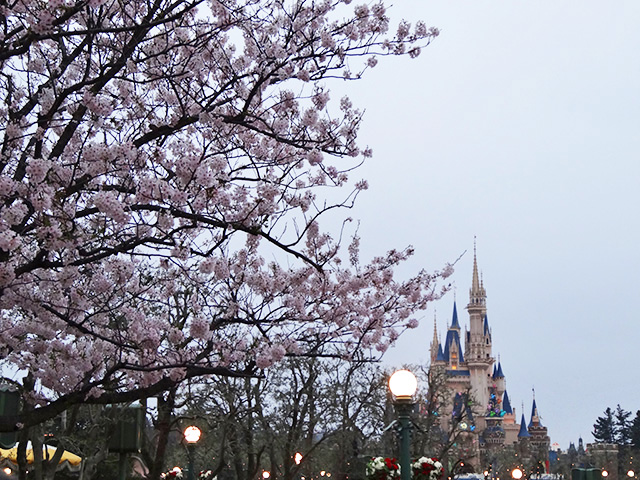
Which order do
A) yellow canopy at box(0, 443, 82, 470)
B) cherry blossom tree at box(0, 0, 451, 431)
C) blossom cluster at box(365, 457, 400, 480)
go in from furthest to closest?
yellow canopy at box(0, 443, 82, 470) → blossom cluster at box(365, 457, 400, 480) → cherry blossom tree at box(0, 0, 451, 431)

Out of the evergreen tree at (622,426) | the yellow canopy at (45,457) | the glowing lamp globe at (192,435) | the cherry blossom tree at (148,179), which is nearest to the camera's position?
the cherry blossom tree at (148,179)

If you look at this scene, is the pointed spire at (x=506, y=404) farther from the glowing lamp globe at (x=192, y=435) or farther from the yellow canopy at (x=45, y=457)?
the glowing lamp globe at (x=192, y=435)

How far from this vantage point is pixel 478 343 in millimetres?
171750

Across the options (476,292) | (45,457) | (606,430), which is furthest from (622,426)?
(45,457)

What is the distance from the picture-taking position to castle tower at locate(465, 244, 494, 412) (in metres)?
166

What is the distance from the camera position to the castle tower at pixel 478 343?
545 feet

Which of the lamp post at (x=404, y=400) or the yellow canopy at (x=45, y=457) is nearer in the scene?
the lamp post at (x=404, y=400)

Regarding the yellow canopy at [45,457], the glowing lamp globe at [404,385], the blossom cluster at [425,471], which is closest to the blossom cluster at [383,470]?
the blossom cluster at [425,471]

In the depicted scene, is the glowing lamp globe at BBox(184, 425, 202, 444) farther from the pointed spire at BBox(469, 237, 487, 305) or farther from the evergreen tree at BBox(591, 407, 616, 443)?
the pointed spire at BBox(469, 237, 487, 305)

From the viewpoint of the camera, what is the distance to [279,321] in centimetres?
911

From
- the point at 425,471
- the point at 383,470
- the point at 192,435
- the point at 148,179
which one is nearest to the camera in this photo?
the point at 148,179

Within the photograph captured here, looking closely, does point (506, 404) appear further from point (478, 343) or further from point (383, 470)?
point (383, 470)

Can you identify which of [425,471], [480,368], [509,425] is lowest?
[425,471]

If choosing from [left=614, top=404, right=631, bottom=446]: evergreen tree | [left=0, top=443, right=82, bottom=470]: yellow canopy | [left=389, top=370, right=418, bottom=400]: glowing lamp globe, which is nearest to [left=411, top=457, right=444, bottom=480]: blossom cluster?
[left=389, top=370, right=418, bottom=400]: glowing lamp globe
